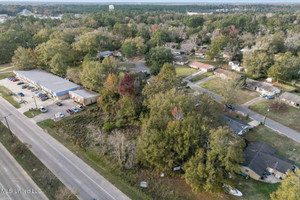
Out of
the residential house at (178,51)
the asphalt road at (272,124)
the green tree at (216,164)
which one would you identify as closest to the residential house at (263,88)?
the asphalt road at (272,124)

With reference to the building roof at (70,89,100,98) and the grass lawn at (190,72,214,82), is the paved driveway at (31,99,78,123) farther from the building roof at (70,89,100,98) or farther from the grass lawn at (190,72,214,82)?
the grass lawn at (190,72,214,82)

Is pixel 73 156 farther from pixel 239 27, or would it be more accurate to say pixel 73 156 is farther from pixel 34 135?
pixel 239 27

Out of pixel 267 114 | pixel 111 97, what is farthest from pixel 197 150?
pixel 267 114

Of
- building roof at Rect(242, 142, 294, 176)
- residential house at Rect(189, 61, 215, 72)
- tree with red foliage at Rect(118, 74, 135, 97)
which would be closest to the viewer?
building roof at Rect(242, 142, 294, 176)

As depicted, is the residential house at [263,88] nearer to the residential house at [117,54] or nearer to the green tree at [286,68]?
the green tree at [286,68]

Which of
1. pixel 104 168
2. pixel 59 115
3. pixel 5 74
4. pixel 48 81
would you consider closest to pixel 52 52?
pixel 48 81

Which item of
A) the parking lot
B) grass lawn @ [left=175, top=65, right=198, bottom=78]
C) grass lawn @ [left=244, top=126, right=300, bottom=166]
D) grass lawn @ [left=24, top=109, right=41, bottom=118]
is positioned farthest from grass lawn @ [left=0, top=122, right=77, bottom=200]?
grass lawn @ [left=175, top=65, right=198, bottom=78]

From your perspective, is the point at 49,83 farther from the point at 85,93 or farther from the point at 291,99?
the point at 291,99
